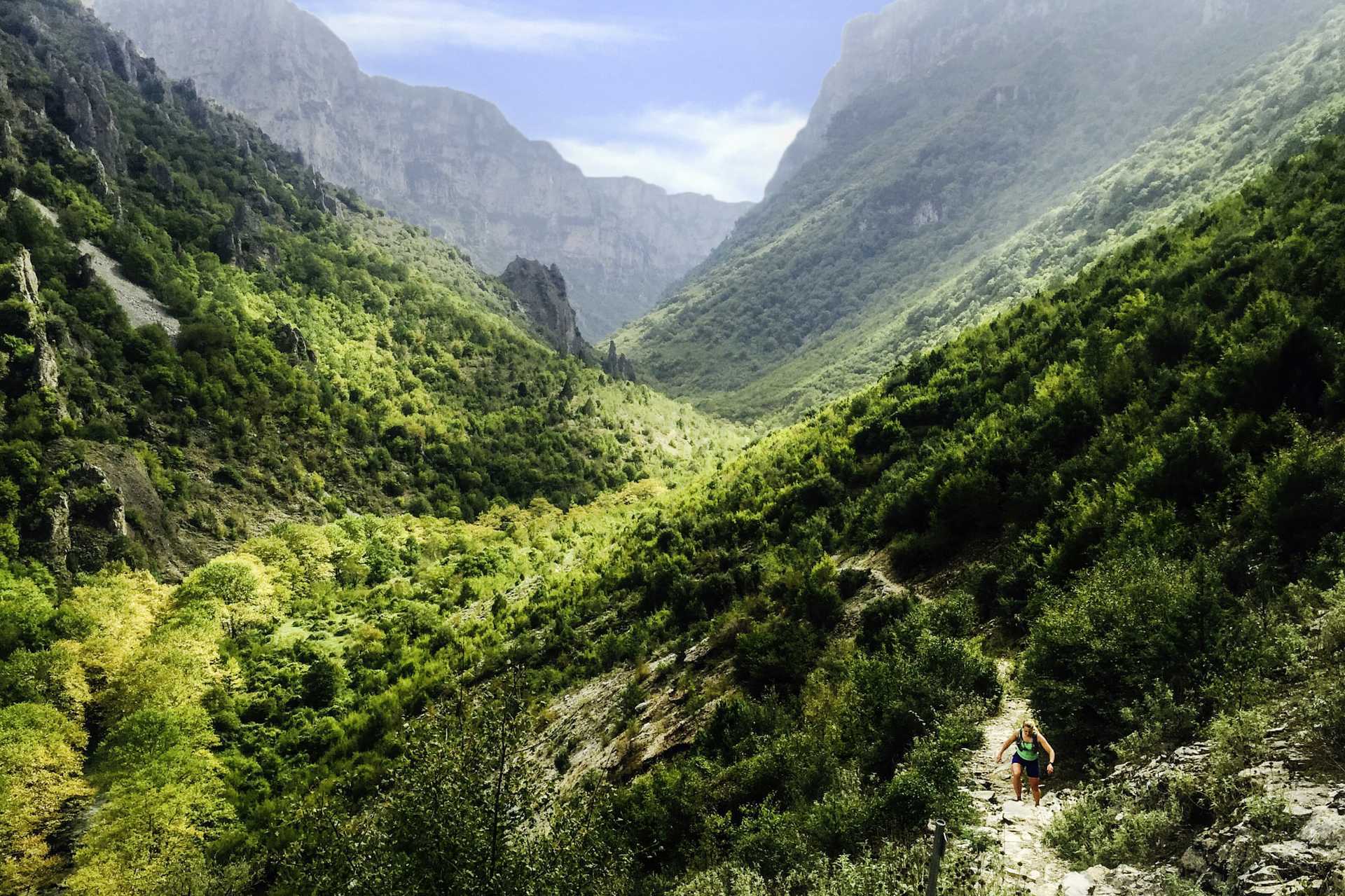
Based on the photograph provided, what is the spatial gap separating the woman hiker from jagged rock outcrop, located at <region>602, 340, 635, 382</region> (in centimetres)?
10354

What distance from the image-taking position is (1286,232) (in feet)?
66.6

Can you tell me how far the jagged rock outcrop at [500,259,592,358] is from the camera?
12613 cm

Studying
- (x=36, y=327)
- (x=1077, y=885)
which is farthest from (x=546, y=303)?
(x=1077, y=885)

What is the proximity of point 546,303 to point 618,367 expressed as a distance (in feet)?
87.5

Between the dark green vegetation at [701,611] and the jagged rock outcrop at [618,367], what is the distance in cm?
5958

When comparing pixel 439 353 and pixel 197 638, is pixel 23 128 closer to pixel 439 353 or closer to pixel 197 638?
pixel 439 353

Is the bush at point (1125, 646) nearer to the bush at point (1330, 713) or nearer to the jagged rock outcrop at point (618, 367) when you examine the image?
the bush at point (1330, 713)

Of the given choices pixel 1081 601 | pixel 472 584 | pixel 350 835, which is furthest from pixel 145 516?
pixel 1081 601

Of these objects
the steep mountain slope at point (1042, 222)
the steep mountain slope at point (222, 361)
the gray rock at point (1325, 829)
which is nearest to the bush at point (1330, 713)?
the gray rock at point (1325, 829)

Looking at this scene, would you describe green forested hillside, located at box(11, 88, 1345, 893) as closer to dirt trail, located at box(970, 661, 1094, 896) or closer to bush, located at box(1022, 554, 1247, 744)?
bush, located at box(1022, 554, 1247, 744)

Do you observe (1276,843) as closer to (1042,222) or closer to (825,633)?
(825,633)

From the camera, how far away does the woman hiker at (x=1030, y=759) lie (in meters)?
9.13

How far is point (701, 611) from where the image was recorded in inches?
899

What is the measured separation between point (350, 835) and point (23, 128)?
88.9m
